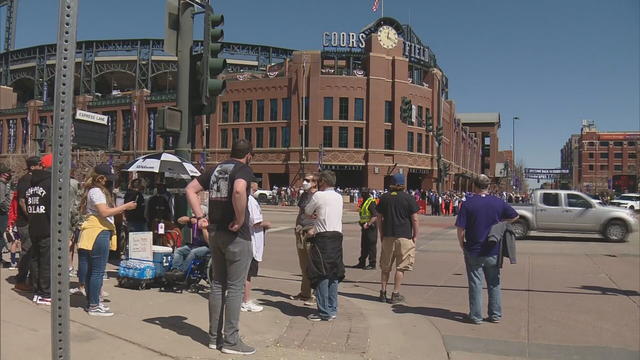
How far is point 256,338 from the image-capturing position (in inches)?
206

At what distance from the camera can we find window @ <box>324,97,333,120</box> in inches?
2184

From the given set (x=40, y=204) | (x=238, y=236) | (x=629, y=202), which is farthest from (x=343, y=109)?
(x=238, y=236)

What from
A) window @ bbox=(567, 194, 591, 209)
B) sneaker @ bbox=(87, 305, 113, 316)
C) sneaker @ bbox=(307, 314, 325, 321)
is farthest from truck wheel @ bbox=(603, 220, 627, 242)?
sneaker @ bbox=(87, 305, 113, 316)

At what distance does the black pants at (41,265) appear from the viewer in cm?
605

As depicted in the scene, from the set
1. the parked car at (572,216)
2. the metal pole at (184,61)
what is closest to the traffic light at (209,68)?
the metal pole at (184,61)

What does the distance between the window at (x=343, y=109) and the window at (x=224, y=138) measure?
13.9m

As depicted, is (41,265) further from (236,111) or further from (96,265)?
(236,111)

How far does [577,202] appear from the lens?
17594mm

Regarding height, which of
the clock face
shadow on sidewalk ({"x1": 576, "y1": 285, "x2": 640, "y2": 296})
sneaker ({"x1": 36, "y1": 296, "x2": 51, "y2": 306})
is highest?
the clock face

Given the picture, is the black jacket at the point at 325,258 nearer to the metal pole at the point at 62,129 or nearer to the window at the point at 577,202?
the metal pole at the point at 62,129

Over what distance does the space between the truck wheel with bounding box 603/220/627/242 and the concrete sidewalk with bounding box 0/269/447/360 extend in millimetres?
13345

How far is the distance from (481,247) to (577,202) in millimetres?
13188

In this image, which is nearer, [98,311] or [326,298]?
[98,311]

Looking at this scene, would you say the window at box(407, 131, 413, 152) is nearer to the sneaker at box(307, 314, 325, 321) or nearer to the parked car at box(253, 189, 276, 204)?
the parked car at box(253, 189, 276, 204)
